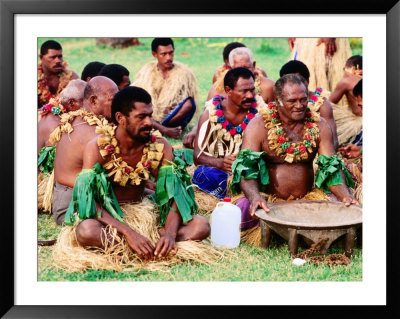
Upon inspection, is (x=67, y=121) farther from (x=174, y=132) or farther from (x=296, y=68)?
(x=174, y=132)

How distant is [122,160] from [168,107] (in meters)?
4.14

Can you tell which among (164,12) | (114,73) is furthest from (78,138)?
(164,12)

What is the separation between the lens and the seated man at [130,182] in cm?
604

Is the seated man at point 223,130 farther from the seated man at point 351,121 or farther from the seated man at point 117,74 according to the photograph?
the seated man at point 351,121

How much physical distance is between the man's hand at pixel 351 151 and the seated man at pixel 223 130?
1.50 metres

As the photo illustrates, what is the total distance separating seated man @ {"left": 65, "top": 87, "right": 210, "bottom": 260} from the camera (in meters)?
6.04

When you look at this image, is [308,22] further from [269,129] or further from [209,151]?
[209,151]

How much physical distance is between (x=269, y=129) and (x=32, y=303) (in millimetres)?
2641

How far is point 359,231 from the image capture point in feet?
21.3

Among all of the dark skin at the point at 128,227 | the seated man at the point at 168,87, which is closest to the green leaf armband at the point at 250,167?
the dark skin at the point at 128,227

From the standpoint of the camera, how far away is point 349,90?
959 centimetres

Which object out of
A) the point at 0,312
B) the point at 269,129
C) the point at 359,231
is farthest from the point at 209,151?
the point at 0,312

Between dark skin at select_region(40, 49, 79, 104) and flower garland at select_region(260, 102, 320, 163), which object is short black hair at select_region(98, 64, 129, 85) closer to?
dark skin at select_region(40, 49, 79, 104)

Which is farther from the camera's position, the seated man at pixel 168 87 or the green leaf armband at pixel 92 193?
the seated man at pixel 168 87
